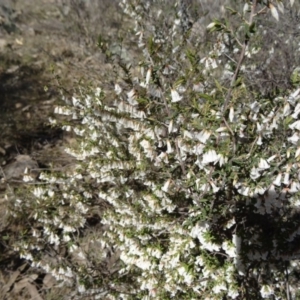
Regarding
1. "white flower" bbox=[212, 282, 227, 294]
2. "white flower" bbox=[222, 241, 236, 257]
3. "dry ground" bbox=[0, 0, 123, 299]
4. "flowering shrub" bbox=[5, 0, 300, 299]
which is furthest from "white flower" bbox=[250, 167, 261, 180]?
"dry ground" bbox=[0, 0, 123, 299]

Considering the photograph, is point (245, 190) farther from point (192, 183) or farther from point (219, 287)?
point (219, 287)

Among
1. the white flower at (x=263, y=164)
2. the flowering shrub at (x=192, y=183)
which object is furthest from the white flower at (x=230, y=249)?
the white flower at (x=263, y=164)

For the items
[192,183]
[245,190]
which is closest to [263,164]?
[245,190]

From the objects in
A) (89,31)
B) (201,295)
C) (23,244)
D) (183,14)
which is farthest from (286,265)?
(89,31)

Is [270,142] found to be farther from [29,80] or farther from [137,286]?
[29,80]

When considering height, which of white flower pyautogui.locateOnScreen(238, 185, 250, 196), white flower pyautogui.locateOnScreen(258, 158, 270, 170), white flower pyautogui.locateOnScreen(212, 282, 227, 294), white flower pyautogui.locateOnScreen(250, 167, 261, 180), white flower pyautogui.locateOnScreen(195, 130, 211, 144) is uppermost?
white flower pyautogui.locateOnScreen(195, 130, 211, 144)

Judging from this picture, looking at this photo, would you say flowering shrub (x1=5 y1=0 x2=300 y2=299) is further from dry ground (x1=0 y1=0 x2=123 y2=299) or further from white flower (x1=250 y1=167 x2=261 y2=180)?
dry ground (x1=0 y1=0 x2=123 y2=299)

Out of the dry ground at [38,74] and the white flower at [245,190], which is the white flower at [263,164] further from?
the dry ground at [38,74]

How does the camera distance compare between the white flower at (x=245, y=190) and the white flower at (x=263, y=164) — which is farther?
the white flower at (x=245, y=190)
